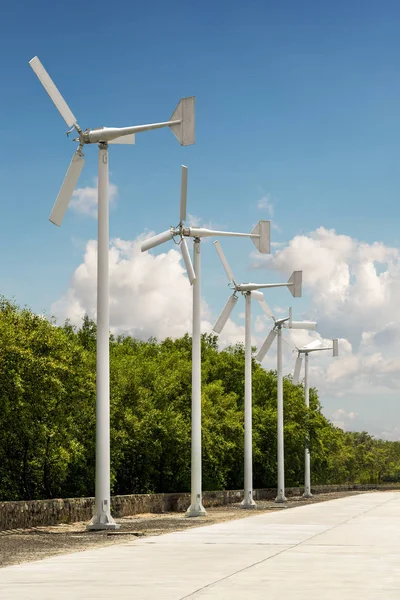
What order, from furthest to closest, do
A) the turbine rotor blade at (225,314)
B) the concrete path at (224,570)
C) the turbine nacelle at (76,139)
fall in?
the turbine rotor blade at (225,314), the turbine nacelle at (76,139), the concrete path at (224,570)

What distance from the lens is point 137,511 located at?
133 feet

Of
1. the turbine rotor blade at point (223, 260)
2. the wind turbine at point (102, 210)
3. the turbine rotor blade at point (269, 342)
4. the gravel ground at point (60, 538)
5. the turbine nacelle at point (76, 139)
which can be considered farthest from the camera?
the turbine rotor blade at point (269, 342)

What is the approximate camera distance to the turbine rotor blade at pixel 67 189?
97.3 feet

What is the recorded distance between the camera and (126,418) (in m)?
53.1

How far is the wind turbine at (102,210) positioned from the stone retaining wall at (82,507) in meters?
1.93

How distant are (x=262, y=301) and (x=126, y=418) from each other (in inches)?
385

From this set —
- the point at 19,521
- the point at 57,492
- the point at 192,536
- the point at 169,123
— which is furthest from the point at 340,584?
the point at 57,492

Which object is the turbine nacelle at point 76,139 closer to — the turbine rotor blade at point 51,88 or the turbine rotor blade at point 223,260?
the turbine rotor blade at point 51,88

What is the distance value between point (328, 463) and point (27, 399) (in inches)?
3239

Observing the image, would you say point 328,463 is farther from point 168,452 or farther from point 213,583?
point 213,583

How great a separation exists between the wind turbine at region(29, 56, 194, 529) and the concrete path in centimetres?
269

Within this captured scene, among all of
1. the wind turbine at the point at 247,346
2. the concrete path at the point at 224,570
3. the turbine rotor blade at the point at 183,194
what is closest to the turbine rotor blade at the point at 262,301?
the wind turbine at the point at 247,346

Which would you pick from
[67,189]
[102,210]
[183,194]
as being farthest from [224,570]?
[183,194]

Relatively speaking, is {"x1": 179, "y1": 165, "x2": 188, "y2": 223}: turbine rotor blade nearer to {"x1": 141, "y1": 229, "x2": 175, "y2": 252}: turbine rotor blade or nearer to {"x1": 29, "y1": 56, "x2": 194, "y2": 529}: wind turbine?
{"x1": 141, "y1": 229, "x2": 175, "y2": 252}: turbine rotor blade
